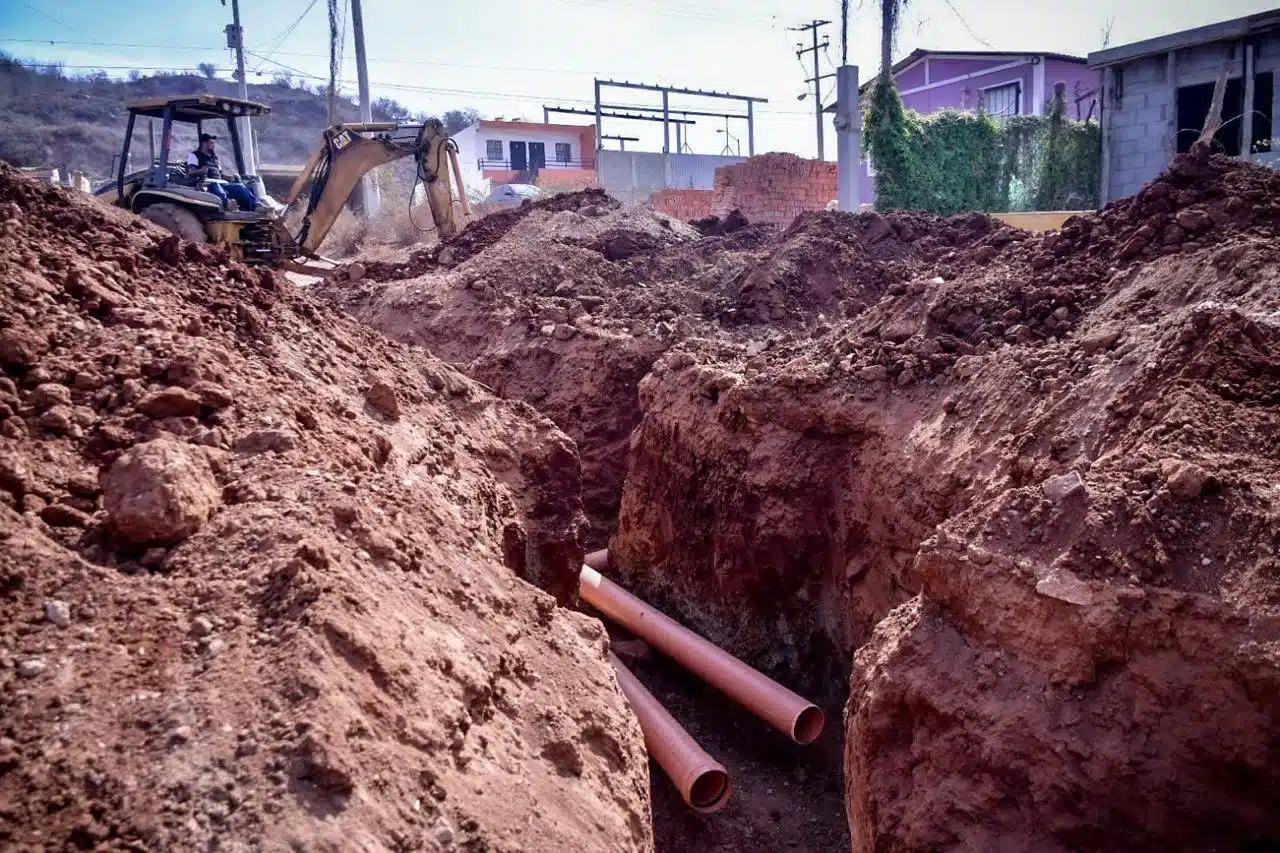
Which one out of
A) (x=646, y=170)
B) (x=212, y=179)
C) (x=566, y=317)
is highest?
(x=646, y=170)

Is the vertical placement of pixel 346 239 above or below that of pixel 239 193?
below

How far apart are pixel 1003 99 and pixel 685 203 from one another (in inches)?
366

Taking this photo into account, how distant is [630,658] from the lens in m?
5.71

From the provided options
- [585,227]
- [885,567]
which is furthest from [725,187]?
[885,567]

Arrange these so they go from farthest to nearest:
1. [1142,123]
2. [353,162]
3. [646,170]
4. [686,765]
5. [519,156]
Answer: [519,156] < [646,170] < [1142,123] < [353,162] < [686,765]

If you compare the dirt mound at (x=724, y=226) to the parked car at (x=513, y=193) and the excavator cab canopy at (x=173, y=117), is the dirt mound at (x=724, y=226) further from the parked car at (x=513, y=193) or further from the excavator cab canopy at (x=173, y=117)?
the parked car at (x=513, y=193)

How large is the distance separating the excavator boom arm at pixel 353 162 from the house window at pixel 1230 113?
11.6m

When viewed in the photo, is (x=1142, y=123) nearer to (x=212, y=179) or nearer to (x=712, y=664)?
(x=212, y=179)

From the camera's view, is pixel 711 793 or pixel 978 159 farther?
pixel 978 159

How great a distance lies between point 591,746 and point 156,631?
1.19 metres

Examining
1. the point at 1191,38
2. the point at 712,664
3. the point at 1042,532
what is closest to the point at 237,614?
the point at 1042,532

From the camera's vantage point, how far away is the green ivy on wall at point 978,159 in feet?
59.6

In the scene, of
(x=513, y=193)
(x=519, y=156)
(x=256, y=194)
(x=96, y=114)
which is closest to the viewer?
(x=256, y=194)

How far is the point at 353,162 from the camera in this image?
535 inches
